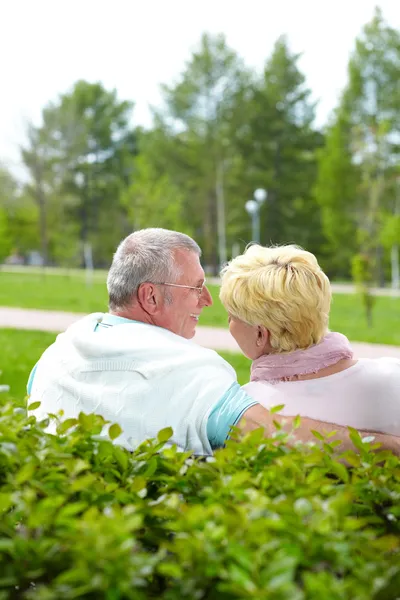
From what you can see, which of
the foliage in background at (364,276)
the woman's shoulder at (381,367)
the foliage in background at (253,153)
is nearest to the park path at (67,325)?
the foliage in background at (364,276)

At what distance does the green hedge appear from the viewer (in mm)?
1222

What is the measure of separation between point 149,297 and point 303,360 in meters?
0.57

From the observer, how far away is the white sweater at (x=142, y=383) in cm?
231

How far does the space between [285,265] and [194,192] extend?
1674 inches

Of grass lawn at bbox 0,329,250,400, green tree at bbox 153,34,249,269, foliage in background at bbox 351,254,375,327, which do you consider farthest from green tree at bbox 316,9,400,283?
grass lawn at bbox 0,329,250,400

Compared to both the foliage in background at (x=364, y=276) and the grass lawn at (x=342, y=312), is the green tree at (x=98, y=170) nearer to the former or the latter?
the grass lawn at (x=342, y=312)

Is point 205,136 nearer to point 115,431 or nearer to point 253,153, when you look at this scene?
point 253,153

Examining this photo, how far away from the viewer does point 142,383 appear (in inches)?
92.7

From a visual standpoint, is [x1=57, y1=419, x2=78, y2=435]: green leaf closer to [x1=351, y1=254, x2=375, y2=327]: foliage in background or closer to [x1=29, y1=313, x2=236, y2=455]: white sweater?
[x1=29, y1=313, x2=236, y2=455]: white sweater

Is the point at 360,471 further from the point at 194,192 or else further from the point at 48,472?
the point at 194,192

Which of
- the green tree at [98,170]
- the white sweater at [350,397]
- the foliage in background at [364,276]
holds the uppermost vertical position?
the green tree at [98,170]

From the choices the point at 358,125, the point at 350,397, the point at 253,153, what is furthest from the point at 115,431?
the point at 253,153

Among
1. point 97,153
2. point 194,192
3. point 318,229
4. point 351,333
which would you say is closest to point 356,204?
point 318,229

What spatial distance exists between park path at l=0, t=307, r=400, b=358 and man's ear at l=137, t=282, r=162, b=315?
23.0ft
